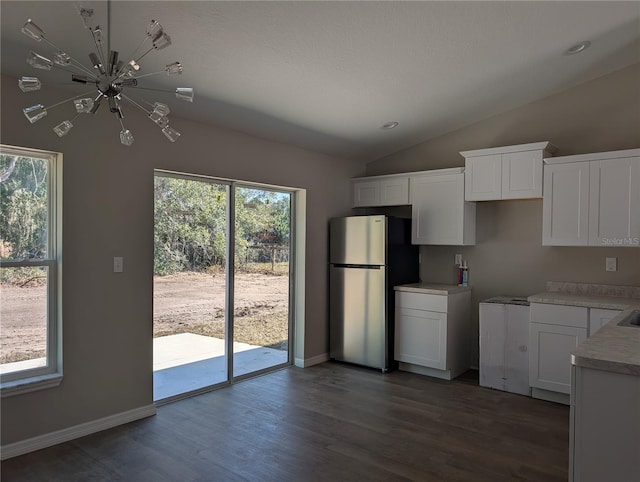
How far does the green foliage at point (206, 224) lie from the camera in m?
3.69

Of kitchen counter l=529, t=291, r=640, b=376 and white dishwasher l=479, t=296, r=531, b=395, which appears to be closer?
kitchen counter l=529, t=291, r=640, b=376

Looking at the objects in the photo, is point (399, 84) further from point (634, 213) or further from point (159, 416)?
point (159, 416)

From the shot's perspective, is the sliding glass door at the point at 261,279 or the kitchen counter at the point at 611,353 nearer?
the kitchen counter at the point at 611,353

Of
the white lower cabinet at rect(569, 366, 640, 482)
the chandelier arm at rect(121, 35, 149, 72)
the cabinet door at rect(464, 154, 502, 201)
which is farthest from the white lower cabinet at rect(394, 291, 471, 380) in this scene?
the chandelier arm at rect(121, 35, 149, 72)

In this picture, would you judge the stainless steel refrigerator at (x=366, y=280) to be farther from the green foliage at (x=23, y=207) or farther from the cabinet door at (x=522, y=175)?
the green foliage at (x=23, y=207)

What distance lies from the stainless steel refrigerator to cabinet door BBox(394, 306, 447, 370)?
0.11 m

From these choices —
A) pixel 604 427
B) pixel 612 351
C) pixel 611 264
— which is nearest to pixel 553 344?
pixel 611 264

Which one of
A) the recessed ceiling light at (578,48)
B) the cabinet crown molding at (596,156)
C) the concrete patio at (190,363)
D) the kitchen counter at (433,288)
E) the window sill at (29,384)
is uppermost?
the recessed ceiling light at (578,48)

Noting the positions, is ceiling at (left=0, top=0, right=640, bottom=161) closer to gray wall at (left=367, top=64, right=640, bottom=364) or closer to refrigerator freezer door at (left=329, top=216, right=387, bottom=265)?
gray wall at (left=367, top=64, right=640, bottom=364)

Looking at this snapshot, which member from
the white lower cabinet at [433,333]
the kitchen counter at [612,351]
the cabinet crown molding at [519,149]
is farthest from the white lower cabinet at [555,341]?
the cabinet crown molding at [519,149]

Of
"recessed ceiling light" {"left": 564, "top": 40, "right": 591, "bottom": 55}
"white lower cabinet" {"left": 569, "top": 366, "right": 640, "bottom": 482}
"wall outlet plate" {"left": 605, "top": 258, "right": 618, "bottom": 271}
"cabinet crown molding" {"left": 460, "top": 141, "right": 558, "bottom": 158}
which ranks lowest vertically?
"white lower cabinet" {"left": 569, "top": 366, "right": 640, "bottom": 482}

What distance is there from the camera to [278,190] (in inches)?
186

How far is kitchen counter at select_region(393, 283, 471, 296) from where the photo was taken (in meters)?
4.36

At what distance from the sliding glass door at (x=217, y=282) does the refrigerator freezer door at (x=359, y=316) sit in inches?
21.2
